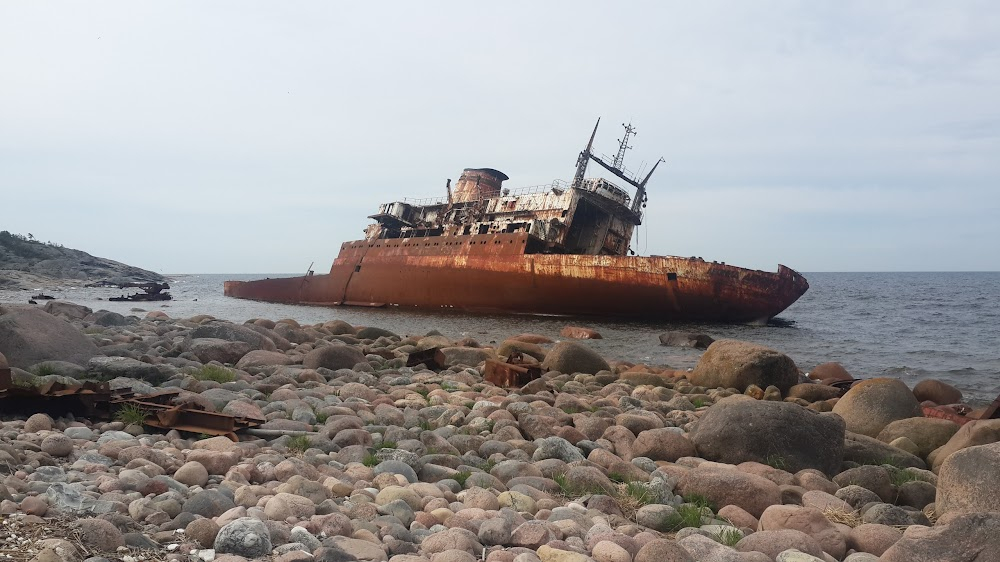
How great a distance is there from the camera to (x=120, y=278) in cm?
6706

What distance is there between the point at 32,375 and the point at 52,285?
5617 cm

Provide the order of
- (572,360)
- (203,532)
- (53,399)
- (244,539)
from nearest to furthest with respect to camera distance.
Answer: (244,539) → (203,532) → (53,399) → (572,360)

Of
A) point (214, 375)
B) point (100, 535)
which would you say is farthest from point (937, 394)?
point (100, 535)

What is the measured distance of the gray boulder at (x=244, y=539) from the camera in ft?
8.89

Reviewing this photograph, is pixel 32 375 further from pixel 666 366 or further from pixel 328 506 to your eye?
pixel 666 366

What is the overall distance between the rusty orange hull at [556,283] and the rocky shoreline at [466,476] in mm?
15751

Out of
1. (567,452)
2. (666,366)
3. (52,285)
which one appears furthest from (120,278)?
(567,452)

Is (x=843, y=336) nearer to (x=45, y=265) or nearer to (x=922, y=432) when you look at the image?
(x=922, y=432)

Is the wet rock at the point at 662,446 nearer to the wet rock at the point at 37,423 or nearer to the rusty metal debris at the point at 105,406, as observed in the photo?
the rusty metal debris at the point at 105,406

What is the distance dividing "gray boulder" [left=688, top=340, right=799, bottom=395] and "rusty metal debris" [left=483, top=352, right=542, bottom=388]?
2773 millimetres

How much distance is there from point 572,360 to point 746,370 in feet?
8.21

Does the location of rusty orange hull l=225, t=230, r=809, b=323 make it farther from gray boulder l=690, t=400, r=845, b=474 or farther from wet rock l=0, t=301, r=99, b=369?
wet rock l=0, t=301, r=99, b=369

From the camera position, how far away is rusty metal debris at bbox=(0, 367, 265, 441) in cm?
480

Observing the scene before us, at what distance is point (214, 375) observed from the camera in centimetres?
708
